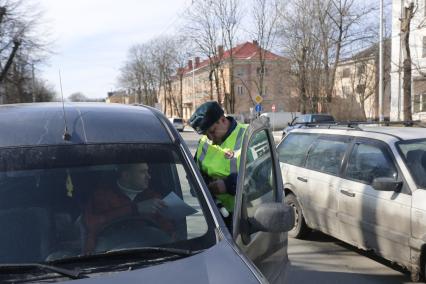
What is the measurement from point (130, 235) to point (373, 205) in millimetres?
3707

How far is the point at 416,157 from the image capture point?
5.36 metres

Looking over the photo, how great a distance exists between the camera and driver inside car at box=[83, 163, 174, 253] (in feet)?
7.98

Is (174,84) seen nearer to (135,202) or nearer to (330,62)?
(330,62)

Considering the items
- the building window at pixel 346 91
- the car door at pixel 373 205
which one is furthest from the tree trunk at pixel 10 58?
the building window at pixel 346 91

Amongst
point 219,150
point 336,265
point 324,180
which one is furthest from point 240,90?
point 219,150

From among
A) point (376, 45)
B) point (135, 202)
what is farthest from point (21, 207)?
point (376, 45)

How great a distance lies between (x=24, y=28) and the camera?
99.5 feet

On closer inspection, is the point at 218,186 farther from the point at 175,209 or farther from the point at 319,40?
the point at 319,40

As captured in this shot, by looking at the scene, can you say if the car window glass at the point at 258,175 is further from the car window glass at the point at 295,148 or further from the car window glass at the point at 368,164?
the car window glass at the point at 295,148

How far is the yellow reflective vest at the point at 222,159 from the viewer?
10.5 feet

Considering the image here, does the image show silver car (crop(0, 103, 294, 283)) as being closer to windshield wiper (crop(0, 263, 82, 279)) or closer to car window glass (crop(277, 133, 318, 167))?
windshield wiper (crop(0, 263, 82, 279))

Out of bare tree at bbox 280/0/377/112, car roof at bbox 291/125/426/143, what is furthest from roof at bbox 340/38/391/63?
car roof at bbox 291/125/426/143

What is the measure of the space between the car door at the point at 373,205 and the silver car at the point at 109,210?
2.49 meters

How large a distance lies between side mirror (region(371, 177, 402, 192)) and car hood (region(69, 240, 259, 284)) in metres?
3.34
